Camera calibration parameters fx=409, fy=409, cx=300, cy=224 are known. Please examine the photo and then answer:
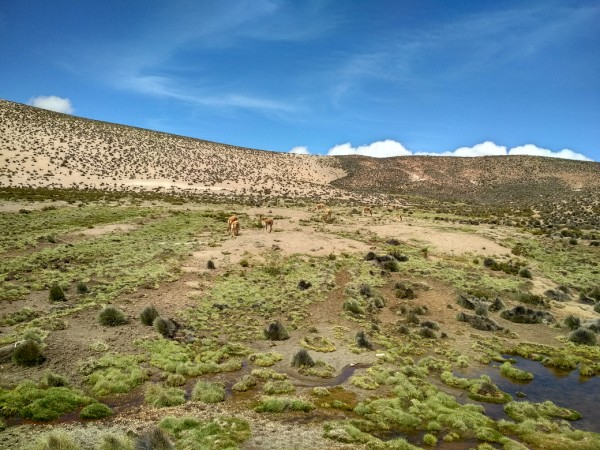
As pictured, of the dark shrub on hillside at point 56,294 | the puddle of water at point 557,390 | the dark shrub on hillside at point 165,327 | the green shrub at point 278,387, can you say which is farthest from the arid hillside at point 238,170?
the green shrub at point 278,387

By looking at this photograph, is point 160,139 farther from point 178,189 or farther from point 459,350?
point 459,350

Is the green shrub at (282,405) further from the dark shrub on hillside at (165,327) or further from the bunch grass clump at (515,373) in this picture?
the bunch grass clump at (515,373)

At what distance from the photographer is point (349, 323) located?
76.0ft

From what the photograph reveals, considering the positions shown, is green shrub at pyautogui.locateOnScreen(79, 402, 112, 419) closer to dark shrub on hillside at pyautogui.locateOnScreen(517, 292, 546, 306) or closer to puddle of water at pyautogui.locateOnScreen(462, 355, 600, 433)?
puddle of water at pyautogui.locateOnScreen(462, 355, 600, 433)

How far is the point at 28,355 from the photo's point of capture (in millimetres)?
15609

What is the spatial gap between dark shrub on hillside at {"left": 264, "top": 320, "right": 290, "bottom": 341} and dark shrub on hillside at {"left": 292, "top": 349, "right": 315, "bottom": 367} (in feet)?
9.61

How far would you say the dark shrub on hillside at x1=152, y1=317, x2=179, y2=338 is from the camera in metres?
19.6

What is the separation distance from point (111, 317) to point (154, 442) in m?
11.0

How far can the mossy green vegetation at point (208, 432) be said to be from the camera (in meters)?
11.5

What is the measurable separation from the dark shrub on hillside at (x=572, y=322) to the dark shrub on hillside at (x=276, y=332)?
16.7 meters

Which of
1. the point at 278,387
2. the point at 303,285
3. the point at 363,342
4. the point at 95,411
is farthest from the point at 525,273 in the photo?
the point at 95,411

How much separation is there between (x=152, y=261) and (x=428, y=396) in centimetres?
2179

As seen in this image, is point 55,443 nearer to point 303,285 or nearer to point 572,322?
point 303,285

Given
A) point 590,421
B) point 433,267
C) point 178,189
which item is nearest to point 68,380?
point 590,421
